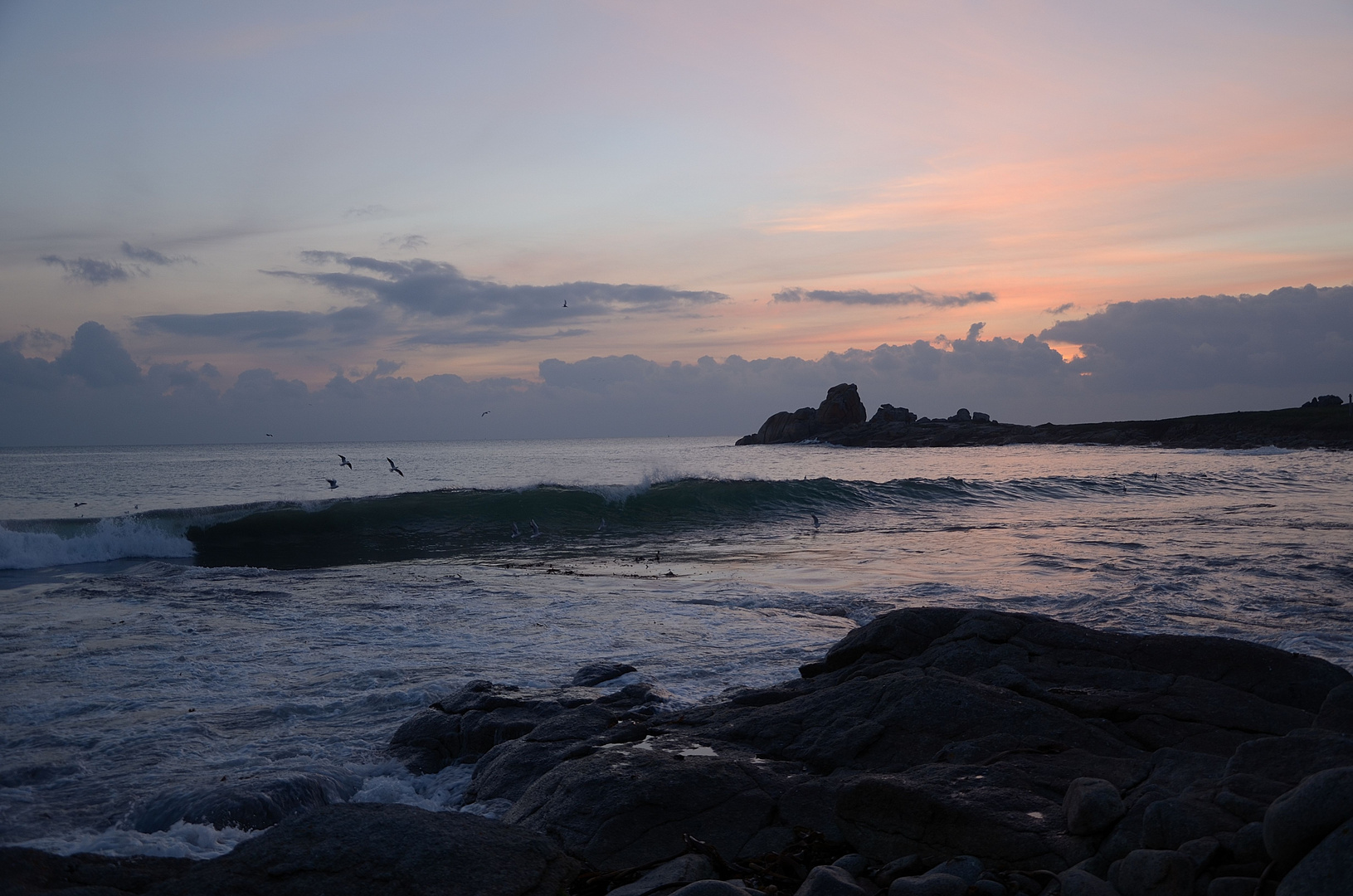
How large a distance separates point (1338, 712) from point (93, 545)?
23719 millimetres

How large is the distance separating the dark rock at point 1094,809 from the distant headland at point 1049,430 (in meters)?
61.2

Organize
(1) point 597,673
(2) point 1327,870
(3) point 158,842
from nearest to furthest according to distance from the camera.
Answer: (2) point 1327,870 < (3) point 158,842 < (1) point 597,673

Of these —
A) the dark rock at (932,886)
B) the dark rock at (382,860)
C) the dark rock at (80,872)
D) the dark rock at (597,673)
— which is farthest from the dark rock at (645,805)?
the dark rock at (597,673)

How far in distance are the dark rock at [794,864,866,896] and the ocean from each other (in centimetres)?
244

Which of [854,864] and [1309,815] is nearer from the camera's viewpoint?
[1309,815]

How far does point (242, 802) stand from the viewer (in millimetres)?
5008

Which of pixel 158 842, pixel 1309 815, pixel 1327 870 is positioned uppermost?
pixel 1309 815

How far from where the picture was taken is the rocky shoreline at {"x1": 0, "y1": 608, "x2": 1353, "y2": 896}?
3.17m

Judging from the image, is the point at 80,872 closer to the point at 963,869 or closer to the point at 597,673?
the point at 963,869

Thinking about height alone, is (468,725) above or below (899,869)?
below

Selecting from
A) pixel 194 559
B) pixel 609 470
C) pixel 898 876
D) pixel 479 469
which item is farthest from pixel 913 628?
pixel 479 469

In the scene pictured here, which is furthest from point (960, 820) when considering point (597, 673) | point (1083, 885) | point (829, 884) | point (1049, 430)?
point (1049, 430)

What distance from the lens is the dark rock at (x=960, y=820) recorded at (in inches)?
136

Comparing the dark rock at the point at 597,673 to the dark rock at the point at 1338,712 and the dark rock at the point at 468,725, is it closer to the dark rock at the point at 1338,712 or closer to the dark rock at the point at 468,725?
the dark rock at the point at 468,725
